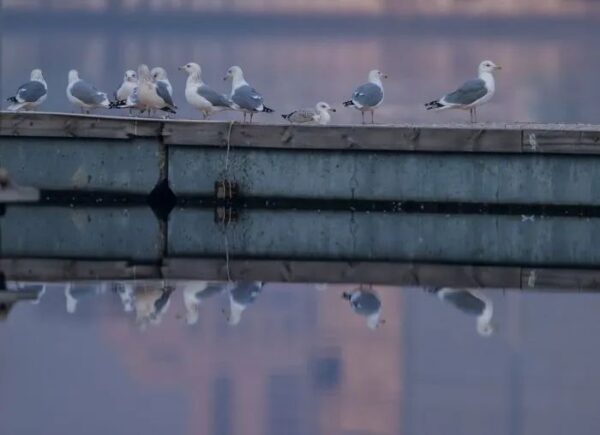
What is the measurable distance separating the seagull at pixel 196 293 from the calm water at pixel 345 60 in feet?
63.0

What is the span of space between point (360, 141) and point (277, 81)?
19.5 meters

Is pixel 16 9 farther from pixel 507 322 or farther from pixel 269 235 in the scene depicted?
pixel 507 322

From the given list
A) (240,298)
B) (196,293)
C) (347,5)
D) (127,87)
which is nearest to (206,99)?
(127,87)

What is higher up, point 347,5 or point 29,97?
point 347,5

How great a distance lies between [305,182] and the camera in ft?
49.8

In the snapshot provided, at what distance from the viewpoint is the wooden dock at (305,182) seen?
14.2m

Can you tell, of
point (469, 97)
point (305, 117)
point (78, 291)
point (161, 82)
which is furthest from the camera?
point (161, 82)

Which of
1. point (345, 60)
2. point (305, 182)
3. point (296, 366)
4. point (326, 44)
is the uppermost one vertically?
point (326, 44)

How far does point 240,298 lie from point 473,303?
1.33 meters

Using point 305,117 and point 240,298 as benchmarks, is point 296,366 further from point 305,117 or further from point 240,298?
point 305,117

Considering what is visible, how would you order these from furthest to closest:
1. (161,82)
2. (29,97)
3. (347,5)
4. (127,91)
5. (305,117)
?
(347,5), (127,91), (161,82), (29,97), (305,117)

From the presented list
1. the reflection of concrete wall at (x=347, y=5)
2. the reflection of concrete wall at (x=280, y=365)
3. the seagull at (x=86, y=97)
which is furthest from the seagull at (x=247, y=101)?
the reflection of concrete wall at (x=347, y=5)

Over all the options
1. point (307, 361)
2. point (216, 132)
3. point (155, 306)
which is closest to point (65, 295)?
point (155, 306)

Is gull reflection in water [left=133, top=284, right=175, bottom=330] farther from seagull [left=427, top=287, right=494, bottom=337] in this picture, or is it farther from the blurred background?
the blurred background
